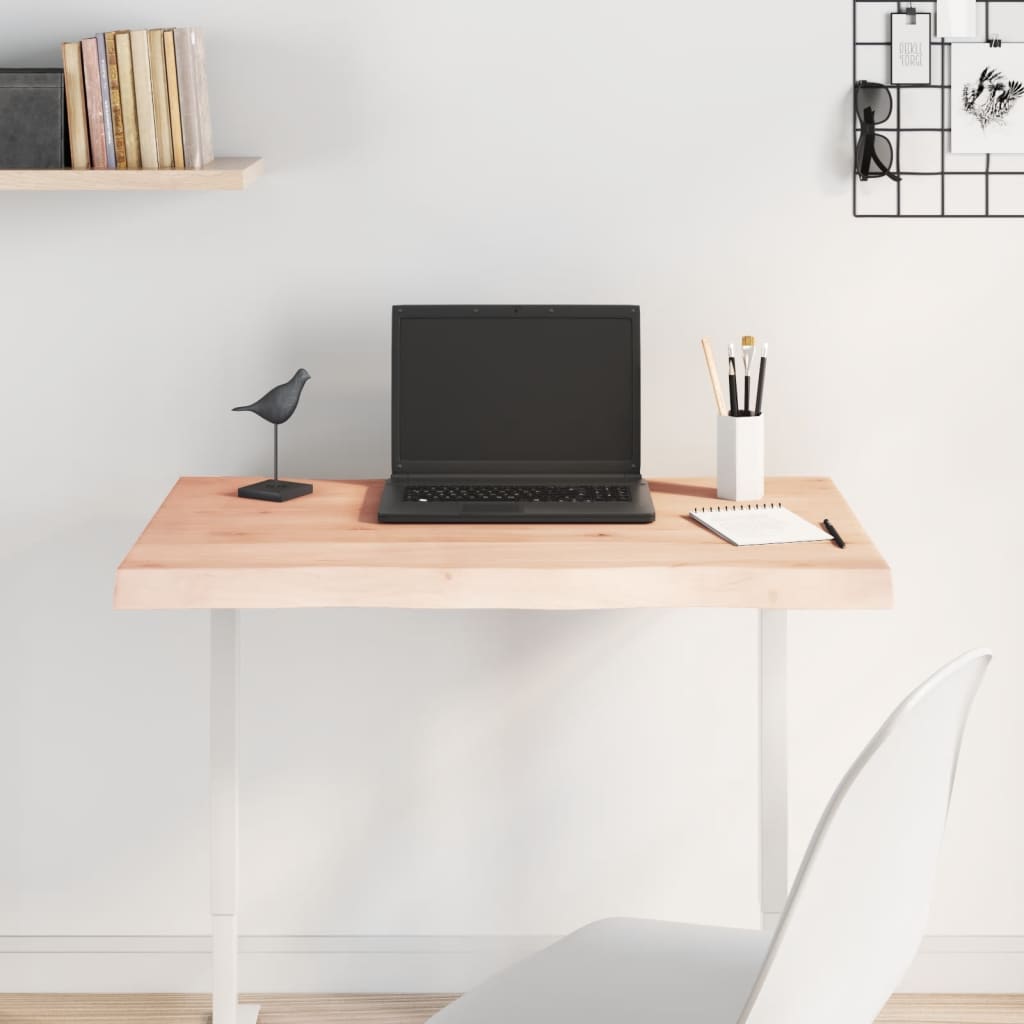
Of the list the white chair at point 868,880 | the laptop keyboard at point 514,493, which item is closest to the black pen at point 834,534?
the laptop keyboard at point 514,493

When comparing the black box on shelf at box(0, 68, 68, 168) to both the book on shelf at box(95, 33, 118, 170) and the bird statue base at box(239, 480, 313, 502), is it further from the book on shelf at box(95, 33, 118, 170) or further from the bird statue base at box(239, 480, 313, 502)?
the bird statue base at box(239, 480, 313, 502)

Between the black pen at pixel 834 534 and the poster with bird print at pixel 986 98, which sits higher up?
the poster with bird print at pixel 986 98

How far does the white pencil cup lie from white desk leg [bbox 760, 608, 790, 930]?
0.19 m

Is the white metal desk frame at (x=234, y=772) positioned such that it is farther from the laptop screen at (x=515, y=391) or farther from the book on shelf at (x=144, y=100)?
the book on shelf at (x=144, y=100)

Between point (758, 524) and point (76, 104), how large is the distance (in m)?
1.14

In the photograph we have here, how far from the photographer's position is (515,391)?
208 centimetres

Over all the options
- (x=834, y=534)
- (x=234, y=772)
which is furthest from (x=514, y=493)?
(x=234, y=772)

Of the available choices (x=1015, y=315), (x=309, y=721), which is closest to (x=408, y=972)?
(x=309, y=721)

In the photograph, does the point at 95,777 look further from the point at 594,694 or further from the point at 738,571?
the point at 738,571

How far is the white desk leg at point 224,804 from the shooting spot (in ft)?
6.58

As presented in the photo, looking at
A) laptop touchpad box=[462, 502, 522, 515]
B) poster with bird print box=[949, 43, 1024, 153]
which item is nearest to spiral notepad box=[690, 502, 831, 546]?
laptop touchpad box=[462, 502, 522, 515]

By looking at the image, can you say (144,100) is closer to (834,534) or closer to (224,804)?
(224,804)

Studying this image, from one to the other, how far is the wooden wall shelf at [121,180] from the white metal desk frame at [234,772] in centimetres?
61

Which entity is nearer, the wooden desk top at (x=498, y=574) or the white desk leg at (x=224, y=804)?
the wooden desk top at (x=498, y=574)
